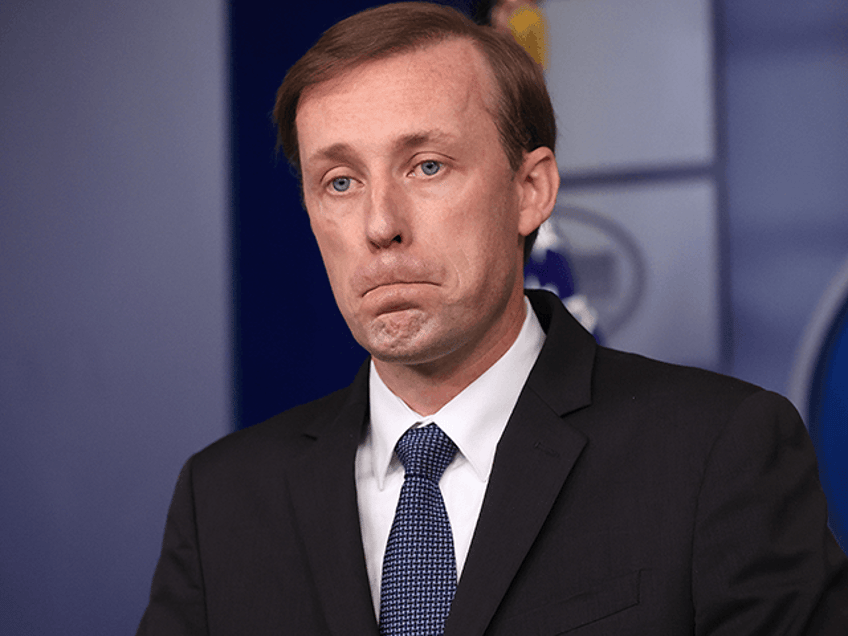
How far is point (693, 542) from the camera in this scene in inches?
51.5

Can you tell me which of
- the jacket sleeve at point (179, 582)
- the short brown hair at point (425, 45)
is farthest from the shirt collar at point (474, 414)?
the jacket sleeve at point (179, 582)

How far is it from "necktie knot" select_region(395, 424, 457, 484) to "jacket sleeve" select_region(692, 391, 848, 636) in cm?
38

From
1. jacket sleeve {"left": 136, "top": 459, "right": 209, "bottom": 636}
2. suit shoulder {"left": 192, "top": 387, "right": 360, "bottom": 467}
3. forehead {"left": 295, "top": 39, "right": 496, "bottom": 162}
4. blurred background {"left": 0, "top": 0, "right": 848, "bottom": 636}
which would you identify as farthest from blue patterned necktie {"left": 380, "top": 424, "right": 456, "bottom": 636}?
blurred background {"left": 0, "top": 0, "right": 848, "bottom": 636}

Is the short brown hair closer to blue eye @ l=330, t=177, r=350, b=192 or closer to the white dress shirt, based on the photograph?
blue eye @ l=330, t=177, r=350, b=192

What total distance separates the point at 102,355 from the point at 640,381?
1541 mm

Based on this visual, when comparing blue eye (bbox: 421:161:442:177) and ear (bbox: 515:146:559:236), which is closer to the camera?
blue eye (bbox: 421:161:442:177)

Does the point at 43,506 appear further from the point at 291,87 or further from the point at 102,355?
the point at 291,87

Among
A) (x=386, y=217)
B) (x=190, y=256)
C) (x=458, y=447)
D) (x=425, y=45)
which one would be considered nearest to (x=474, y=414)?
(x=458, y=447)

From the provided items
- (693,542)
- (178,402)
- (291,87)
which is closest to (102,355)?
(178,402)

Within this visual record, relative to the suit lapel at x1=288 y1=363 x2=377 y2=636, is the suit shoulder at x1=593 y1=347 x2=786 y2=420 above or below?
above

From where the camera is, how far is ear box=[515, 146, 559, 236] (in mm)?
1593

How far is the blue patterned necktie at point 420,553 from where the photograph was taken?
1.37 metres

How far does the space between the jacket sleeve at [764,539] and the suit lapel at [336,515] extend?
477mm

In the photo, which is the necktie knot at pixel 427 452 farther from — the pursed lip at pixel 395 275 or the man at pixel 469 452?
the pursed lip at pixel 395 275
